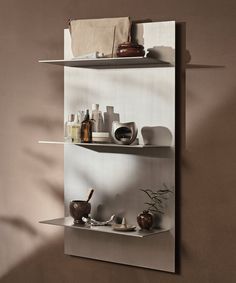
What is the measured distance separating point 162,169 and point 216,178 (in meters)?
0.27

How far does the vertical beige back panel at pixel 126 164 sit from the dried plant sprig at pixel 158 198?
0.03 m

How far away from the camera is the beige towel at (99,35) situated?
302 centimetres

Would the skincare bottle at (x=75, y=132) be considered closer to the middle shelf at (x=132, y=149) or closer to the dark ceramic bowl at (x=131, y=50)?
the middle shelf at (x=132, y=149)

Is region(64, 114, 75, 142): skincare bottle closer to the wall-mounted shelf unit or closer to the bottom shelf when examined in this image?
the wall-mounted shelf unit

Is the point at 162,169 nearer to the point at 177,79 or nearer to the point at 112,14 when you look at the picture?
the point at 177,79

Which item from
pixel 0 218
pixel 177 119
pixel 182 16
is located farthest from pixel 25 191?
pixel 182 16

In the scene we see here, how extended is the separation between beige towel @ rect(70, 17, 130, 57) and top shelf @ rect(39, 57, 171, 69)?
6 cm

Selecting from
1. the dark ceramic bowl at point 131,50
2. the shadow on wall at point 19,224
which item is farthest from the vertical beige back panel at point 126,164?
the shadow on wall at point 19,224

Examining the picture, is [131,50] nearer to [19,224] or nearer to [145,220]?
[145,220]

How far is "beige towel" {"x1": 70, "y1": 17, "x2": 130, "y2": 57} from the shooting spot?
3.02m

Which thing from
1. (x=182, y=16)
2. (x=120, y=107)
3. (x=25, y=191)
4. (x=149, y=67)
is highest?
(x=182, y=16)

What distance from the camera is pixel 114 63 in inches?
121

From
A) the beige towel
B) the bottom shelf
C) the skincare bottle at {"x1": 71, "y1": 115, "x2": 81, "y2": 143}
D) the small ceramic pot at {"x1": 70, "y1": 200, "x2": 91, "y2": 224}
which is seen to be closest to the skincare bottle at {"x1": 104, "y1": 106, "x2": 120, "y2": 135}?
the skincare bottle at {"x1": 71, "y1": 115, "x2": 81, "y2": 143}

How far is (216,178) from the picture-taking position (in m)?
2.88
